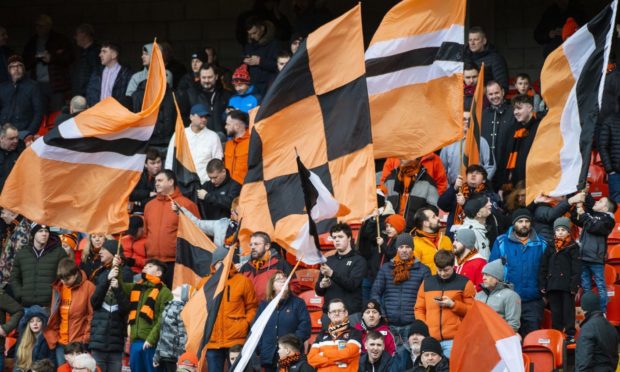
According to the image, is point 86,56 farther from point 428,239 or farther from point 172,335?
point 428,239

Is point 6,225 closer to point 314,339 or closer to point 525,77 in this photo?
point 314,339

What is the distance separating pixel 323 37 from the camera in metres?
13.5

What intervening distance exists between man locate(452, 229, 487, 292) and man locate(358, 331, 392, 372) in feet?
4.86

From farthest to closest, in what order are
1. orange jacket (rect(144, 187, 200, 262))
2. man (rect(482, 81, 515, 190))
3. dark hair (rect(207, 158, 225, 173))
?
man (rect(482, 81, 515, 190))
dark hair (rect(207, 158, 225, 173))
orange jacket (rect(144, 187, 200, 262))

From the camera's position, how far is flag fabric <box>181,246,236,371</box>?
12.9 metres

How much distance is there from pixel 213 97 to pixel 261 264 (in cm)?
455

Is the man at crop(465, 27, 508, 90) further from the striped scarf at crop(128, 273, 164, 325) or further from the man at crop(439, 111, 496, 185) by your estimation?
the striped scarf at crop(128, 273, 164, 325)

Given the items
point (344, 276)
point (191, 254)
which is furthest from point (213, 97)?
point (344, 276)

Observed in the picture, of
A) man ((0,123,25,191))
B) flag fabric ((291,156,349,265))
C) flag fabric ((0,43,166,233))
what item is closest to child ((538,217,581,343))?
flag fabric ((291,156,349,265))

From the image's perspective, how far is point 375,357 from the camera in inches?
551

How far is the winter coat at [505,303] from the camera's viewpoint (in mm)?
14602

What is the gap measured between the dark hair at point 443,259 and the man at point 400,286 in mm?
469

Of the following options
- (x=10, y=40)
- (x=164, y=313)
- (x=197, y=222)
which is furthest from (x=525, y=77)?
(x=10, y=40)

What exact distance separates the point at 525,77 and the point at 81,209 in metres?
6.65
